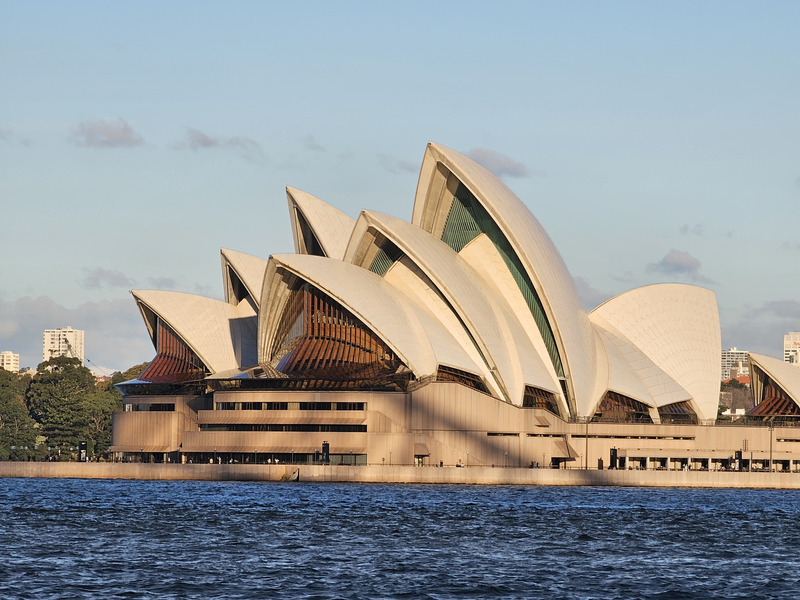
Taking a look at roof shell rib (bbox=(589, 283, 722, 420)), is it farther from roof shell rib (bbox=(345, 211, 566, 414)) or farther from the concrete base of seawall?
the concrete base of seawall

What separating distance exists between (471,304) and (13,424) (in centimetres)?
6490

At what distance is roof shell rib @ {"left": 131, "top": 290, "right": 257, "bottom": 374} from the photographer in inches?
3826

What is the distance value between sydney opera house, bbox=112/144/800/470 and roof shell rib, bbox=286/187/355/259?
0.45 feet

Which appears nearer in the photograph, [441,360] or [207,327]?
[441,360]

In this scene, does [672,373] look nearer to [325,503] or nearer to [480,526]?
[325,503]

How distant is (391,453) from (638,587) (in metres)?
49.9

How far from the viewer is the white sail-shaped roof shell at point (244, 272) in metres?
98.6

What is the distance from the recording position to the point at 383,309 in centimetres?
8731

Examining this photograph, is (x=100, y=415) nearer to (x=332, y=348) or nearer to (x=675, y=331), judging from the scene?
(x=332, y=348)

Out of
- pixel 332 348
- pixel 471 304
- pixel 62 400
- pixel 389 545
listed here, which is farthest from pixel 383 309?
pixel 62 400

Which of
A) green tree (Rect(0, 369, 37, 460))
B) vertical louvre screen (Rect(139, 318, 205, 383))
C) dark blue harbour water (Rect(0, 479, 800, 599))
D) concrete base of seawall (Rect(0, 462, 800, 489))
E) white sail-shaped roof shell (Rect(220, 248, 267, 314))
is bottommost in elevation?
dark blue harbour water (Rect(0, 479, 800, 599))

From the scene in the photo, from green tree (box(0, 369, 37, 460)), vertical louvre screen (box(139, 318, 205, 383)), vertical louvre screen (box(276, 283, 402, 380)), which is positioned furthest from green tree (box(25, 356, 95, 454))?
vertical louvre screen (box(276, 283, 402, 380))

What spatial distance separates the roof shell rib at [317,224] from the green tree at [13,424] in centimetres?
3727

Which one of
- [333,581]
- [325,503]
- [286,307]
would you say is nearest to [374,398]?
[286,307]
